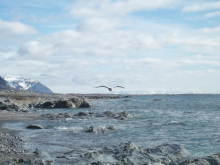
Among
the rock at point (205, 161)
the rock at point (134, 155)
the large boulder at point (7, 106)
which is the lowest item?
the rock at point (134, 155)

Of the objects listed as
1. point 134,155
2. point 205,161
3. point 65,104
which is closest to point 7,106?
point 65,104

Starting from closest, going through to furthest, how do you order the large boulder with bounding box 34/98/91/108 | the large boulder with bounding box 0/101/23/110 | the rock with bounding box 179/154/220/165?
the rock with bounding box 179/154/220/165 → the large boulder with bounding box 0/101/23/110 → the large boulder with bounding box 34/98/91/108

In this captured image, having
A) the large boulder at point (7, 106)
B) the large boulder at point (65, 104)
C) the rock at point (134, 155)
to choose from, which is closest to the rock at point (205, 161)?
the rock at point (134, 155)

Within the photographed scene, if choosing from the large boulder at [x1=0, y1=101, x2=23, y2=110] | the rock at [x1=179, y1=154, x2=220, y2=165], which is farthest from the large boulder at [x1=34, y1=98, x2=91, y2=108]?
the rock at [x1=179, y1=154, x2=220, y2=165]

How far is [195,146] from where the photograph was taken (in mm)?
20516

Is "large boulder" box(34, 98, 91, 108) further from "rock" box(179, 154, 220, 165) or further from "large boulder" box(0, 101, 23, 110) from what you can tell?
"rock" box(179, 154, 220, 165)

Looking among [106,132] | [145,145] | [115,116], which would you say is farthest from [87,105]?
[145,145]

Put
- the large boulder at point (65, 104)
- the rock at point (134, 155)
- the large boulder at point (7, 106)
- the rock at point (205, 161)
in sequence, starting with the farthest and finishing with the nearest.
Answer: the large boulder at point (65, 104) < the large boulder at point (7, 106) < the rock at point (134, 155) < the rock at point (205, 161)

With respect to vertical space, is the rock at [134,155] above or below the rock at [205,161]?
below

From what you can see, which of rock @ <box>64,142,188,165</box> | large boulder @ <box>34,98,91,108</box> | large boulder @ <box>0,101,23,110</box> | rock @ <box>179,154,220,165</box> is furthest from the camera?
large boulder @ <box>34,98,91,108</box>

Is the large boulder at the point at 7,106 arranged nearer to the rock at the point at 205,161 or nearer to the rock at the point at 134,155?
the rock at the point at 134,155

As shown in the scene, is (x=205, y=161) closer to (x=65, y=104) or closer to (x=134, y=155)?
(x=134, y=155)

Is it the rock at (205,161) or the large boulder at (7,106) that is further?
the large boulder at (7,106)

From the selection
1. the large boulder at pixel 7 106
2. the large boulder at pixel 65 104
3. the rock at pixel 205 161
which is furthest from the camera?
the large boulder at pixel 65 104
